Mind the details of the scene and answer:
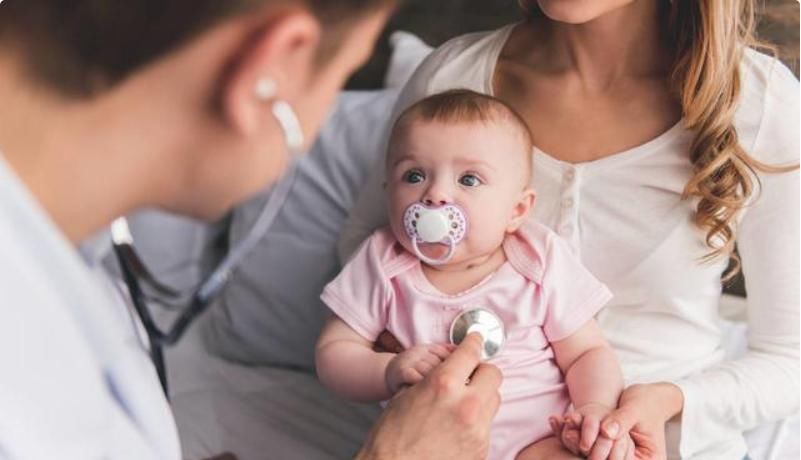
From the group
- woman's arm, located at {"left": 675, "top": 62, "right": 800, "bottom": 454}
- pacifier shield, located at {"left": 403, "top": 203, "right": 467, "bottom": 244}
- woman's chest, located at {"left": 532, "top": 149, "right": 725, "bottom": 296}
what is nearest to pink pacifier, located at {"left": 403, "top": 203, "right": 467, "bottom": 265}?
pacifier shield, located at {"left": 403, "top": 203, "right": 467, "bottom": 244}

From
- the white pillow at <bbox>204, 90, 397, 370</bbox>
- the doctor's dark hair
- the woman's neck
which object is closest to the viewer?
the doctor's dark hair

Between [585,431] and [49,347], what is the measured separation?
38 centimetres

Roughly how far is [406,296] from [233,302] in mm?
387

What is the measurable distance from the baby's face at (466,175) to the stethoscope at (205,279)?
173mm

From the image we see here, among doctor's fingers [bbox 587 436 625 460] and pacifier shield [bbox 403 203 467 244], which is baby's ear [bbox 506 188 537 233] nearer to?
pacifier shield [bbox 403 203 467 244]

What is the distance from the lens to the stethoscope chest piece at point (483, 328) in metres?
0.79

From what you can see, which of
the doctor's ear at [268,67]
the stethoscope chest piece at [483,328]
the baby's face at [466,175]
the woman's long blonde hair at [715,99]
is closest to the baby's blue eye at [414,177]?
the baby's face at [466,175]

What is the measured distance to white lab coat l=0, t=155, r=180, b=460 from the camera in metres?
0.48

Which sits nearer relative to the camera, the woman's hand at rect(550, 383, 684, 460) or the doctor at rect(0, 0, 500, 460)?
the doctor at rect(0, 0, 500, 460)

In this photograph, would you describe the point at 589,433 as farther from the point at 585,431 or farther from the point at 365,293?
the point at 365,293

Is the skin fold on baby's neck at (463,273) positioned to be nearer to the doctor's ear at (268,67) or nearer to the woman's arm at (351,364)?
the woman's arm at (351,364)

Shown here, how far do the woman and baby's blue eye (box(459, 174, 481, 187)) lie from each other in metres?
0.09

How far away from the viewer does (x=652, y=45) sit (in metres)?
0.85

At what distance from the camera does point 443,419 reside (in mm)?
731
